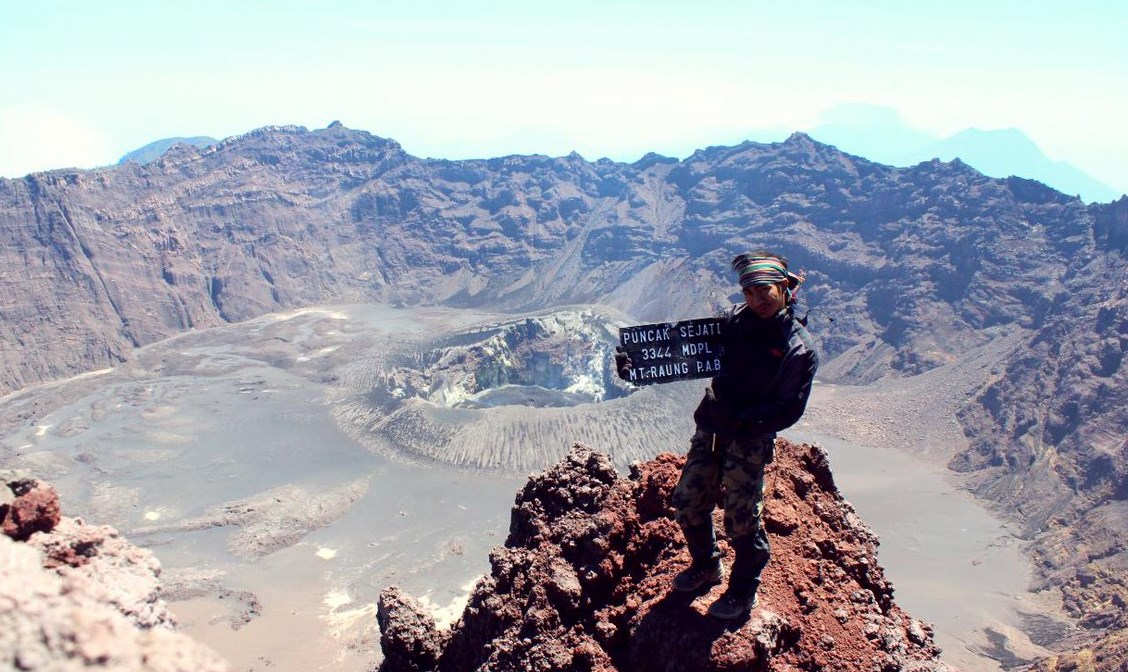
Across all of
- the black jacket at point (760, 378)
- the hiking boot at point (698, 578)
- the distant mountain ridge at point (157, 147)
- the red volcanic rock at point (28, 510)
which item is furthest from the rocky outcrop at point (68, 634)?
the distant mountain ridge at point (157, 147)

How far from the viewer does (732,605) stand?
4859 millimetres

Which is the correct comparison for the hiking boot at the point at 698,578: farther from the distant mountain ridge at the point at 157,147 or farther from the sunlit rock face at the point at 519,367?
the distant mountain ridge at the point at 157,147

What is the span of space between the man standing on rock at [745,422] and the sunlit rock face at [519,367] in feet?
125

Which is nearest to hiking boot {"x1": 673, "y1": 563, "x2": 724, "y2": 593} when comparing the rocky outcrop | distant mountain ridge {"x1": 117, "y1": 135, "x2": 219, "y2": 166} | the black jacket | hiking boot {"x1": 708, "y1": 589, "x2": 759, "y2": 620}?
hiking boot {"x1": 708, "y1": 589, "x2": 759, "y2": 620}

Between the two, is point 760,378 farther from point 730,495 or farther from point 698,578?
point 698,578

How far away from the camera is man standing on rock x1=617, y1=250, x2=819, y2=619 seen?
4.73 meters

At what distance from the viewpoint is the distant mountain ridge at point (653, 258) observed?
40312 millimetres

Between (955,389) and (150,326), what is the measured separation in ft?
207

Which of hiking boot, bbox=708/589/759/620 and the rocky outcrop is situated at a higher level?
the rocky outcrop

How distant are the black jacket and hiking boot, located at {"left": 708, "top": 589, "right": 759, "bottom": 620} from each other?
1088 mm

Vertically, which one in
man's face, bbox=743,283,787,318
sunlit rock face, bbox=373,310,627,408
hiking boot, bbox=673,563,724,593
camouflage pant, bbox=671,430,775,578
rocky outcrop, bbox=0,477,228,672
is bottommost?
sunlit rock face, bbox=373,310,627,408

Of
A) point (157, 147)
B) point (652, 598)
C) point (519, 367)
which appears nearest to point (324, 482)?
point (519, 367)

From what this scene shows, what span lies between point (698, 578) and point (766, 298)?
2.14 m

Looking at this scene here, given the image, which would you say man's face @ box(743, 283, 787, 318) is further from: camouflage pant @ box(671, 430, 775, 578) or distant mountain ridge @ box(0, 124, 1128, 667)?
distant mountain ridge @ box(0, 124, 1128, 667)
